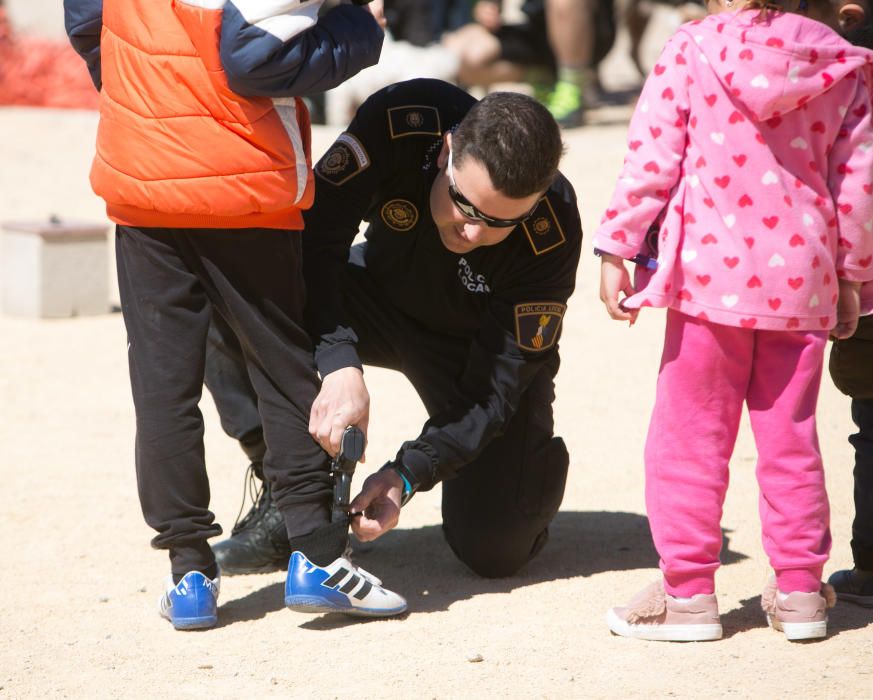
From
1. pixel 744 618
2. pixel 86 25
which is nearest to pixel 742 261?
pixel 744 618

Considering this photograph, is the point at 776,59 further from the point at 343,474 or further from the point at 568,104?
the point at 568,104

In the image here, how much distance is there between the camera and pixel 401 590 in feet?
11.2

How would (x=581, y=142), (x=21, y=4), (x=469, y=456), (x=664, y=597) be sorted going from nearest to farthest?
1. (x=664, y=597)
2. (x=469, y=456)
3. (x=581, y=142)
4. (x=21, y=4)

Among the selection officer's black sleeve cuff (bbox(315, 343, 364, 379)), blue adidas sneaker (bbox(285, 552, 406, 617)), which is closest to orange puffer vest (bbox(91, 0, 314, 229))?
officer's black sleeve cuff (bbox(315, 343, 364, 379))

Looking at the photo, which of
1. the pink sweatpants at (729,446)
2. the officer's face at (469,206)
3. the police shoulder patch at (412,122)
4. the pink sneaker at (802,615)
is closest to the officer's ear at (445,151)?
the officer's face at (469,206)

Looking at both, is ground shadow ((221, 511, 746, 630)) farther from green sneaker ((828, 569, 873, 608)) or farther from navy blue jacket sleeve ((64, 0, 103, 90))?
navy blue jacket sleeve ((64, 0, 103, 90))

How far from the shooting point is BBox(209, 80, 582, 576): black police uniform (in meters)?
3.28

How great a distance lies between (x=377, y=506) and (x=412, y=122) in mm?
934

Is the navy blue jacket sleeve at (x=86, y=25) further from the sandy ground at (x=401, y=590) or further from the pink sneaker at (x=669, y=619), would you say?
the pink sneaker at (x=669, y=619)

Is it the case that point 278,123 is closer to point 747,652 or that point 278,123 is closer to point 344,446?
point 344,446

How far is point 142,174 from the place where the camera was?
2.88 meters

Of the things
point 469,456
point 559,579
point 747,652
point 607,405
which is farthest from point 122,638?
point 607,405

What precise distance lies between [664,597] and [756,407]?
467 millimetres

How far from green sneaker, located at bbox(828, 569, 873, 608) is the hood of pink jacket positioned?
1.15 metres
